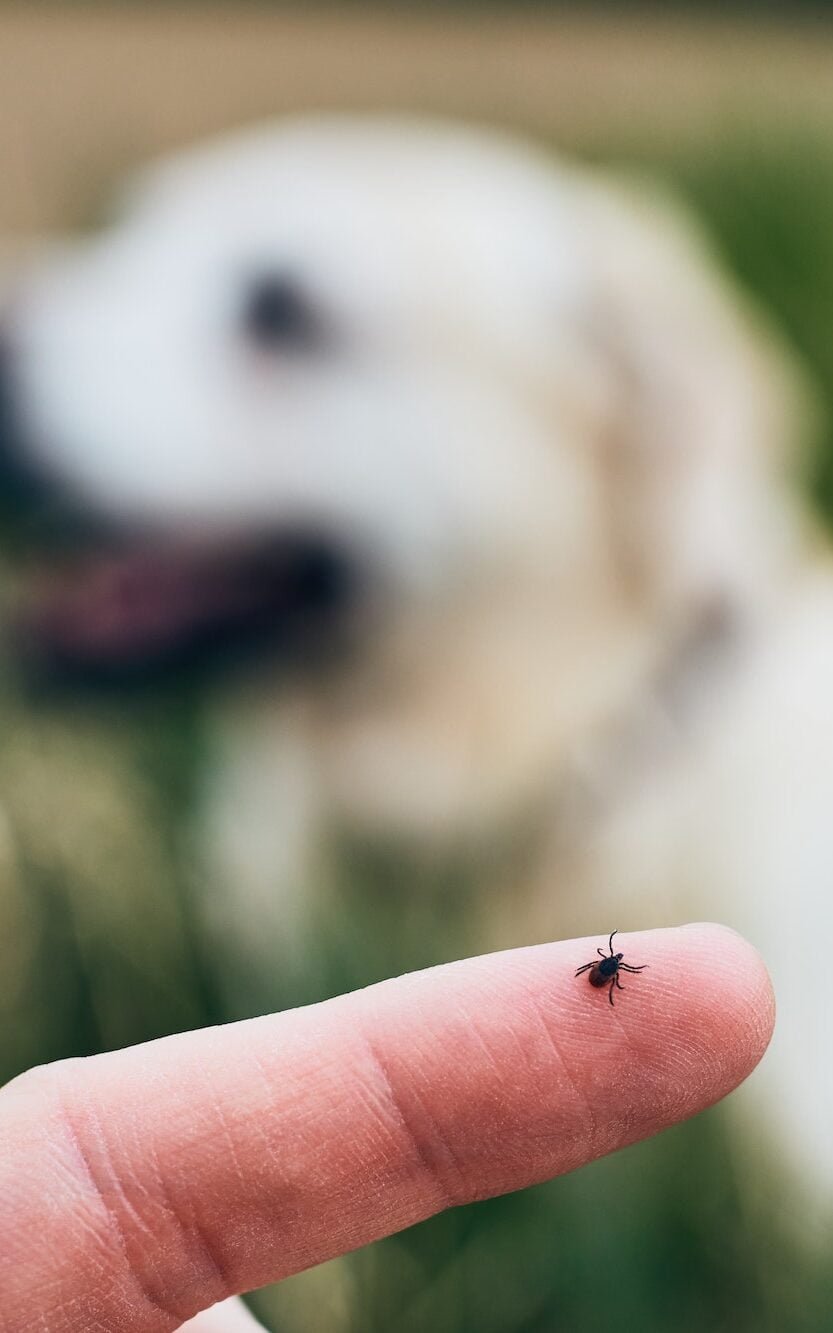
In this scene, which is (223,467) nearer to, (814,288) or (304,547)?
(304,547)

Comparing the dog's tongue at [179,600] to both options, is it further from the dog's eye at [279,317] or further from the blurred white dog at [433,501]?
the dog's eye at [279,317]

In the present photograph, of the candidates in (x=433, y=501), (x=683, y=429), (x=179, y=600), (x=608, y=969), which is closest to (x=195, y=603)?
(x=179, y=600)

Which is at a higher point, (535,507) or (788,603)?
(535,507)

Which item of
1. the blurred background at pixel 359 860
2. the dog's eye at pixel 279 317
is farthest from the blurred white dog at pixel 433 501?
the blurred background at pixel 359 860

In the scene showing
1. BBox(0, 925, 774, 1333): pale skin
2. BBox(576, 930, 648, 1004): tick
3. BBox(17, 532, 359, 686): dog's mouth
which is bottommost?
BBox(0, 925, 774, 1333): pale skin

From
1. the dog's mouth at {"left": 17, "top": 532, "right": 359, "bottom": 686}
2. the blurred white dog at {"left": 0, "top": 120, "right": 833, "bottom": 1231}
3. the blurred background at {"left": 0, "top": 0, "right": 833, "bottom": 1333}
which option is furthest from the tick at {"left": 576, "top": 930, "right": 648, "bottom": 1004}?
the dog's mouth at {"left": 17, "top": 532, "right": 359, "bottom": 686}

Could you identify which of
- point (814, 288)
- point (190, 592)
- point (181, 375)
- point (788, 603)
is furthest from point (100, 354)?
point (814, 288)

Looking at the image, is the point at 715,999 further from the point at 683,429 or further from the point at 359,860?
the point at 683,429

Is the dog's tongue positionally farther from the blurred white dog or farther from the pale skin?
the pale skin

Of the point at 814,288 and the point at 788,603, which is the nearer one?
the point at 788,603
